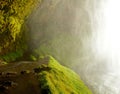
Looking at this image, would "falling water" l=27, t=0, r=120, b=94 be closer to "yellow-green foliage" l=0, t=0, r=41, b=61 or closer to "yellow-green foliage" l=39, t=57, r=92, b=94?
"yellow-green foliage" l=0, t=0, r=41, b=61

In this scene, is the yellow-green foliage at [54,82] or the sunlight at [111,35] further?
the sunlight at [111,35]

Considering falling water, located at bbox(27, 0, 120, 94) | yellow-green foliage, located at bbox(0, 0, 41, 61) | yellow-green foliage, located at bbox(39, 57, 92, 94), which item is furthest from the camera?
falling water, located at bbox(27, 0, 120, 94)

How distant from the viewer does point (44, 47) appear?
4491 cm

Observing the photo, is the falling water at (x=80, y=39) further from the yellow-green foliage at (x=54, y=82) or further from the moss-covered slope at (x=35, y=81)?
the moss-covered slope at (x=35, y=81)

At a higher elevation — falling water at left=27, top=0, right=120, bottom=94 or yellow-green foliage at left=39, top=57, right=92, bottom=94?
falling water at left=27, top=0, right=120, bottom=94

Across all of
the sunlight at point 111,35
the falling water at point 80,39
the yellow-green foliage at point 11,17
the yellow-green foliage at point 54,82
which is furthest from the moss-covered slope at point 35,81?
the sunlight at point 111,35

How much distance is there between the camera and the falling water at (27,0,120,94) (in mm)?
42000

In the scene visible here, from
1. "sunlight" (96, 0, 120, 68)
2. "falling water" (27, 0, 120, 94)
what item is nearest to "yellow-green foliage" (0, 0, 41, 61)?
"falling water" (27, 0, 120, 94)

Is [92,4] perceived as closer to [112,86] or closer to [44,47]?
[44,47]

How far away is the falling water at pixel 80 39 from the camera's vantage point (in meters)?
42.0

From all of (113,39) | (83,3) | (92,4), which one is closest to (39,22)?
(83,3)

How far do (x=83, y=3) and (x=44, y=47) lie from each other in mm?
15407

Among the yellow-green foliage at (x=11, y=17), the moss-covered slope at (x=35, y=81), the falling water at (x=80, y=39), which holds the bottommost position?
the moss-covered slope at (x=35, y=81)

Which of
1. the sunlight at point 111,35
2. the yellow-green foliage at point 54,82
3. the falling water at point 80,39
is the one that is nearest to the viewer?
the yellow-green foliage at point 54,82
